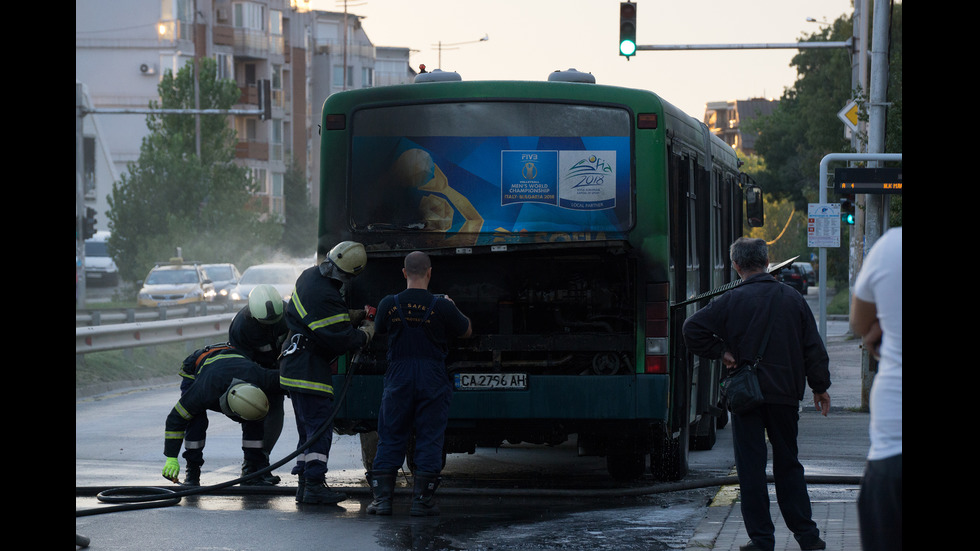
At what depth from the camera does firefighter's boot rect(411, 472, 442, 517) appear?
29.7 ft

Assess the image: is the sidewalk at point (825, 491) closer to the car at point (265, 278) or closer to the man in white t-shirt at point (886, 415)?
the man in white t-shirt at point (886, 415)

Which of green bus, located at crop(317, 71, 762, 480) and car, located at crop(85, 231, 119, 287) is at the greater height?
green bus, located at crop(317, 71, 762, 480)

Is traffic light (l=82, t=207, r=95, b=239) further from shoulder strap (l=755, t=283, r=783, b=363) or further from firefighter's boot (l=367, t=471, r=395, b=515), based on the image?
shoulder strap (l=755, t=283, r=783, b=363)

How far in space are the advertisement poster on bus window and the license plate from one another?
922mm

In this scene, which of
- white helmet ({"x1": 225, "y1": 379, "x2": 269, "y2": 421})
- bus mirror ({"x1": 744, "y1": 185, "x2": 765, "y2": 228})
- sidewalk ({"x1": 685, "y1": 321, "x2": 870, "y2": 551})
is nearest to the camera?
sidewalk ({"x1": 685, "y1": 321, "x2": 870, "y2": 551})

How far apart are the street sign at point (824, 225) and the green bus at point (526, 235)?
8.36 m

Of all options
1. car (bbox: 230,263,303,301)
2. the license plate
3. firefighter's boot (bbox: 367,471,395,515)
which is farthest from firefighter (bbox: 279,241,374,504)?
car (bbox: 230,263,303,301)

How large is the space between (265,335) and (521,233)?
86.0 inches

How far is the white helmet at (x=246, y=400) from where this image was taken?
10.1m

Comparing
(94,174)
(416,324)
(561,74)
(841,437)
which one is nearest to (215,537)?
(416,324)

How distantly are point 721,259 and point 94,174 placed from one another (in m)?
57.7

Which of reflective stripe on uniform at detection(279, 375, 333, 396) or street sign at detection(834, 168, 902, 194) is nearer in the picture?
reflective stripe on uniform at detection(279, 375, 333, 396)

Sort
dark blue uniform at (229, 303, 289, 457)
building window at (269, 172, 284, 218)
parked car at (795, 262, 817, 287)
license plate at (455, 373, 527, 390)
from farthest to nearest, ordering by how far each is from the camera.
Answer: building window at (269, 172, 284, 218)
parked car at (795, 262, 817, 287)
dark blue uniform at (229, 303, 289, 457)
license plate at (455, 373, 527, 390)
